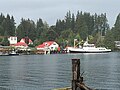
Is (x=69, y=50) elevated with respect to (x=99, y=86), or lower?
elevated

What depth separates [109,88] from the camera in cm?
4159

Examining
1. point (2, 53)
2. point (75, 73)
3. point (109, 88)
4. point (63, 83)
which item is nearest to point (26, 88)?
point (63, 83)

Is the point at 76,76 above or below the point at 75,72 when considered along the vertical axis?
below

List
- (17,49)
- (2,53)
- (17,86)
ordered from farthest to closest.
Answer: (17,49) < (2,53) < (17,86)

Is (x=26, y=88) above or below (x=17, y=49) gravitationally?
below

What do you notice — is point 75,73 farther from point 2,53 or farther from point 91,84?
point 2,53

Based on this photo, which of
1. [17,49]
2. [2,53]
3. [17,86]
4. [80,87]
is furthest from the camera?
[17,49]

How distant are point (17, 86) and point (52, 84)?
4.79 metres

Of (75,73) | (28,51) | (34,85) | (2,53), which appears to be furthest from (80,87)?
(28,51)

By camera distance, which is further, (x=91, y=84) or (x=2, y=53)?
(x=2, y=53)

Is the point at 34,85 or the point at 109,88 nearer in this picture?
the point at 109,88

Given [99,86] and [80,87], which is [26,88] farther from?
[80,87]

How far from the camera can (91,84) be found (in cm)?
4569

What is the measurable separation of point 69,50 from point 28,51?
2445cm
